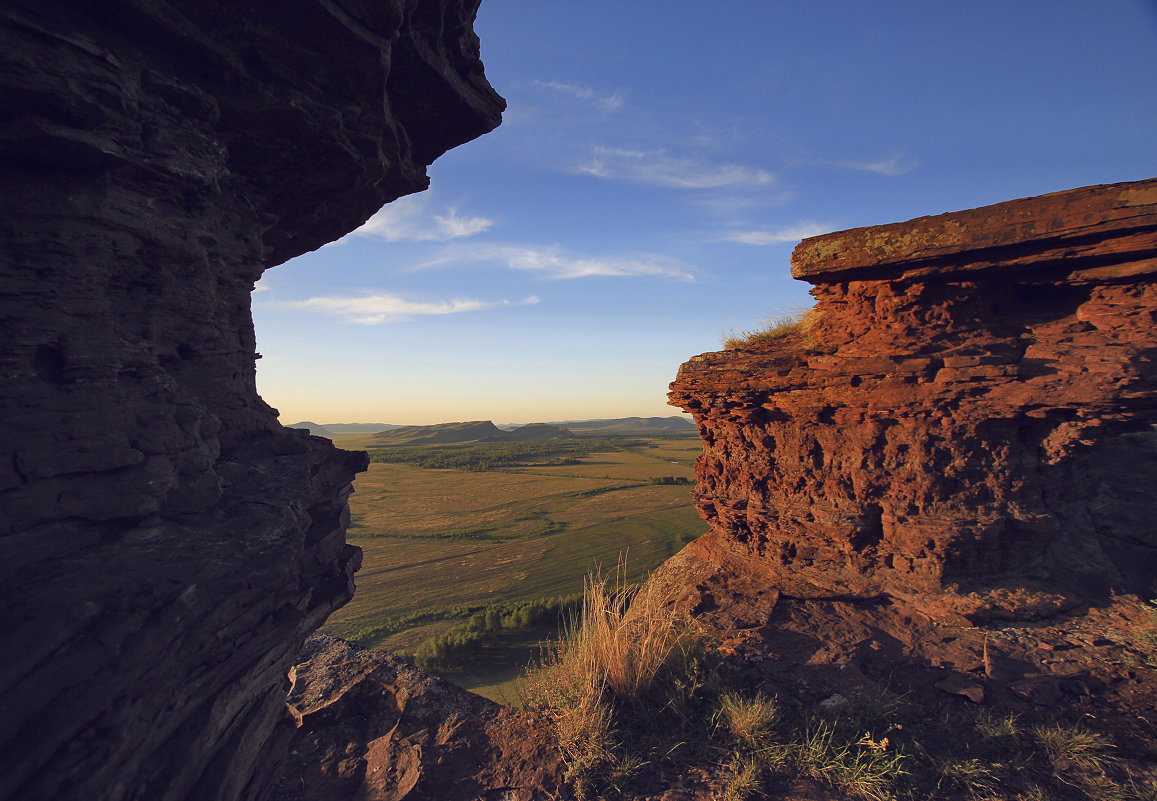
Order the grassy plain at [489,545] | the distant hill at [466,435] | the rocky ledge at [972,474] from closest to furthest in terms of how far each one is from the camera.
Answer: the rocky ledge at [972,474], the grassy plain at [489,545], the distant hill at [466,435]

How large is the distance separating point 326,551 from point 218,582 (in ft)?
3.83

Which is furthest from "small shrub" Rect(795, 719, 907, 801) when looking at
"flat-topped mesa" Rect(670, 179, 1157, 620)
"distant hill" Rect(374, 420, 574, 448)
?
"distant hill" Rect(374, 420, 574, 448)

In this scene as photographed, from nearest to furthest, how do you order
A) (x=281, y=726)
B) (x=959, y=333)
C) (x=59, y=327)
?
(x=59, y=327)
(x=281, y=726)
(x=959, y=333)

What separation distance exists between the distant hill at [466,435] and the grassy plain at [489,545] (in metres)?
61.6

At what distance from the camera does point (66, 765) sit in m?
2.21

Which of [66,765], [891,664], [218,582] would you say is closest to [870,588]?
[891,664]

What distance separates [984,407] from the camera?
18.2 feet

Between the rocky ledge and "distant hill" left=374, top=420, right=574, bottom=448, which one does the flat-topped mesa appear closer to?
the rocky ledge

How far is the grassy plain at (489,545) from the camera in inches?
499

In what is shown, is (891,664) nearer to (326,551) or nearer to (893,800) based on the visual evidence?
(893,800)

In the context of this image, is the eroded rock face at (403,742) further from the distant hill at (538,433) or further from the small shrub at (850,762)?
the distant hill at (538,433)

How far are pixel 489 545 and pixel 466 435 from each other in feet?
304

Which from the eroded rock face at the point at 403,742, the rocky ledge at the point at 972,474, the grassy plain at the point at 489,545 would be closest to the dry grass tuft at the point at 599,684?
the eroded rock face at the point at 403,742

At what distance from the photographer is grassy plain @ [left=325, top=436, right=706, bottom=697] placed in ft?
41.6
